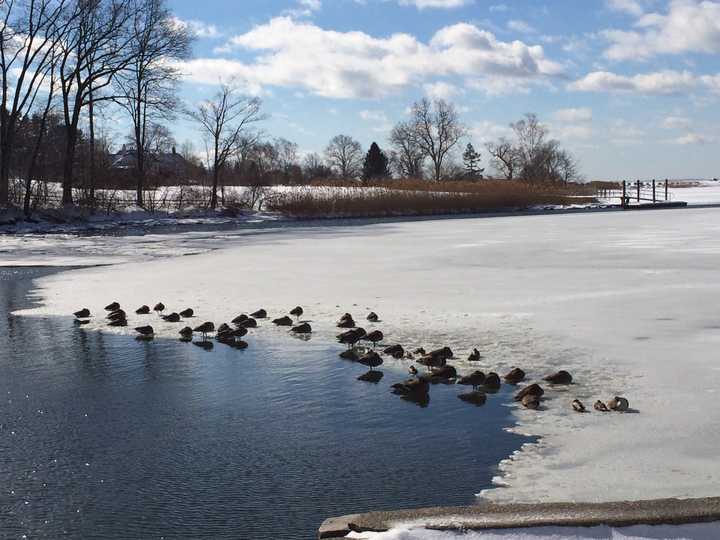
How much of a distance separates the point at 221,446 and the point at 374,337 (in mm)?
2903

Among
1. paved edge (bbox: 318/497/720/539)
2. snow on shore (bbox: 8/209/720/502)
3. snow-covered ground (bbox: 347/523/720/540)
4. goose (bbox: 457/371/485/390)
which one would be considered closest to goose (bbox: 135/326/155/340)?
snow on shore (bbox: 8/209/720/502)

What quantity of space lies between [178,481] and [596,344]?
4.18 metres

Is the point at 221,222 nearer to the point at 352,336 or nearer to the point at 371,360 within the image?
the point at 352,336

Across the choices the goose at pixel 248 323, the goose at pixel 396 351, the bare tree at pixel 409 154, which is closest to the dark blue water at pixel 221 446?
the goose at pixel 396 351

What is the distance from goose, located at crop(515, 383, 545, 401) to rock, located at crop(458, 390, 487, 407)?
0.81ft

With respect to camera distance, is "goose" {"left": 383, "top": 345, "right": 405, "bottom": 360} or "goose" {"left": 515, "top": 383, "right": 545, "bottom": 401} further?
"goose" {"left": 383, "top": 345, "right": 405, "bottom": 360}

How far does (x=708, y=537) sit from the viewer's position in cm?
277

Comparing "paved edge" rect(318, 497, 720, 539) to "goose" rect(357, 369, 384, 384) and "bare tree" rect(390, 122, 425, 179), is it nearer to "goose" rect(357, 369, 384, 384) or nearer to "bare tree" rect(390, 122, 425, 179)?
"goose" rect(357, 369, 384, 384)

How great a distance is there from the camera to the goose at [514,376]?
18.6ft

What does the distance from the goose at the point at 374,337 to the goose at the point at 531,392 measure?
2083 millimetres

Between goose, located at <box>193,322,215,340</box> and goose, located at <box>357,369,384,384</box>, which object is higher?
goose, located at <box>193,322,215,340</box>

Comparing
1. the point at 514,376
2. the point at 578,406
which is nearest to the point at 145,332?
the point at 514,376

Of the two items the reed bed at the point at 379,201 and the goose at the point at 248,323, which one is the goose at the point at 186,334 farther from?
the reed bed at the point at 379,201

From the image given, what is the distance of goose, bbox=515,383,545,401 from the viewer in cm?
518
